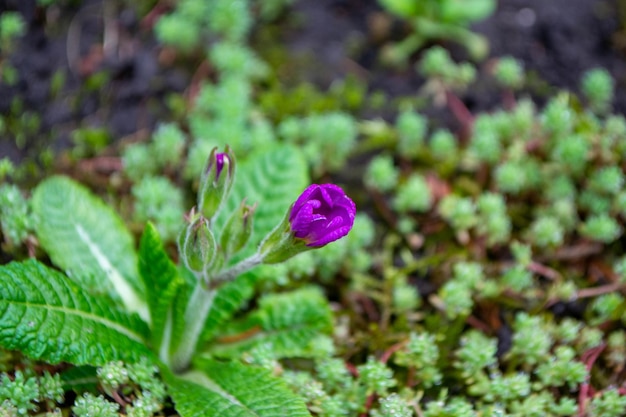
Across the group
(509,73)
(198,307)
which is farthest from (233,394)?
(509,73)

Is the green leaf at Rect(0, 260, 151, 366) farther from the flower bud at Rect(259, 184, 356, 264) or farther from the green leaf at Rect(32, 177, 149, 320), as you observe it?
the flower bud at Rect(259, 184, 356, 264)

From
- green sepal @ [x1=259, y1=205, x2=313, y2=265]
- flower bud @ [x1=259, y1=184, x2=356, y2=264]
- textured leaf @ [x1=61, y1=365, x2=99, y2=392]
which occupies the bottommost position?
textured leaf @ [x1=61, y1=365, x2=99, y2=392]

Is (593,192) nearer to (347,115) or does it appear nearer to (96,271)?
(347,115)

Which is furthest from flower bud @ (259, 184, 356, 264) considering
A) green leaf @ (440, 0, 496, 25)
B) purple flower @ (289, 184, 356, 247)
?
green leaf @ (440, 0, 496, 25)

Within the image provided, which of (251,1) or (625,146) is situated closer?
(625,146)

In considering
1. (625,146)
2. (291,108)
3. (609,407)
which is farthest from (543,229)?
(291,108)

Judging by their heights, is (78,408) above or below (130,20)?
below

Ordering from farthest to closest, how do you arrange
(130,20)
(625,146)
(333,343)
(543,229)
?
1. (130,20)
2. (625,146)
3. (543,229)
4. (333,343)

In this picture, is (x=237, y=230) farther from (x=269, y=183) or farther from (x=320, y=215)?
(x=269, y=183)
